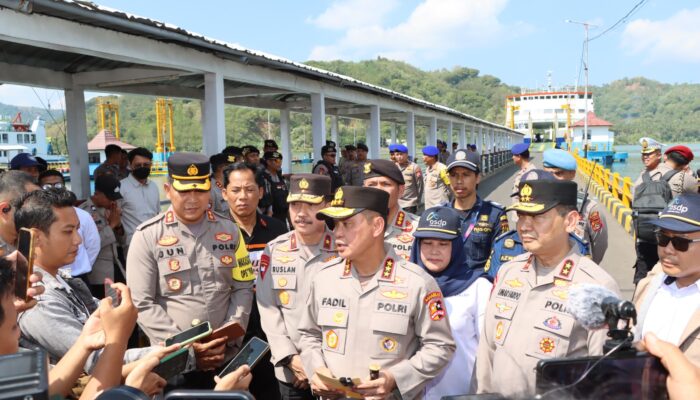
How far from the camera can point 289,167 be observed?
15.0 m

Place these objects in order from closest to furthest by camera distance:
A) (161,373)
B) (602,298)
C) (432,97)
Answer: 1. (602,298)
2. (161,373)
3. (432,97)

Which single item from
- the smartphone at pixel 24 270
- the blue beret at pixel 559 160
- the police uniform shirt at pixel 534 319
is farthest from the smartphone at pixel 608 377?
the blue beret at pixel 559 160

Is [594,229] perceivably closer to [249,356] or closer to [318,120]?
[249,356]


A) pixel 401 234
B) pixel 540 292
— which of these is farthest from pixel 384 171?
pixel 540 292

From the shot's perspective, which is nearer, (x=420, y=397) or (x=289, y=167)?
(x=420, y=397)

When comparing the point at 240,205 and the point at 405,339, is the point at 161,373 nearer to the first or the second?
the point at 405,339

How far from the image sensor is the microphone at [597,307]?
54.9 inches

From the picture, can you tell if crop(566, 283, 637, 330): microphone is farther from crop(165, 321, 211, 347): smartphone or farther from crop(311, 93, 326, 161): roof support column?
crop(311, 93, 326, 161): roof support column

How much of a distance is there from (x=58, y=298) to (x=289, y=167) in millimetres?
12718

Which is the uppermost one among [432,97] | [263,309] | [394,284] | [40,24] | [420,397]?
[432,97]

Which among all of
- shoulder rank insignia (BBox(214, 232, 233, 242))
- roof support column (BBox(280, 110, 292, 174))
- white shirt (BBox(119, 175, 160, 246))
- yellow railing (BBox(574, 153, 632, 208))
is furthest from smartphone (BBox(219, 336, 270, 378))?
roof support column (BBox(280, 110, 292, 174))

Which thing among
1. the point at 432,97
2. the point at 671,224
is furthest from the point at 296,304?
the point at 432,97

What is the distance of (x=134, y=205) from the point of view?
5.95m

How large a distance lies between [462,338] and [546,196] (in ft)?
2.83
